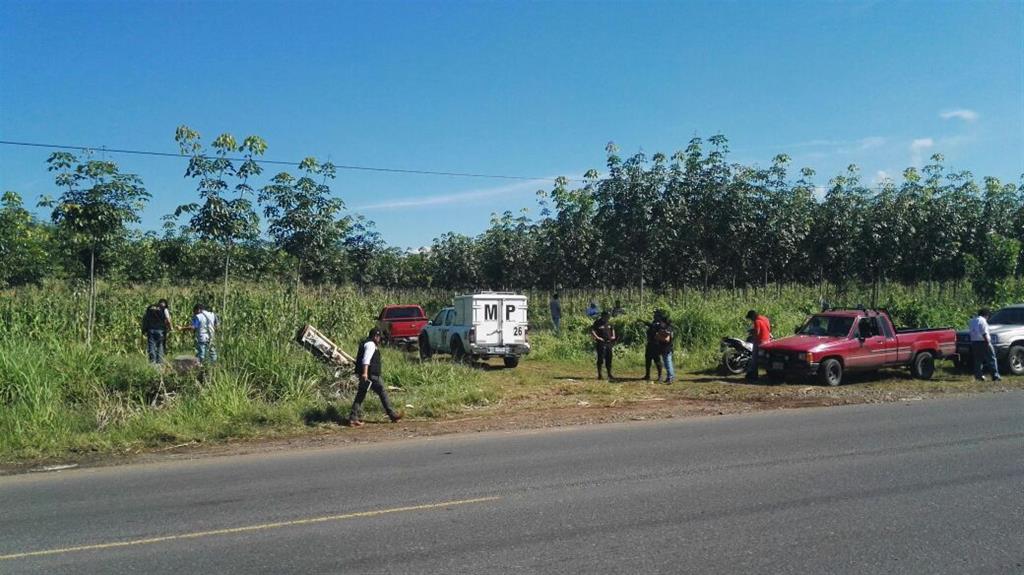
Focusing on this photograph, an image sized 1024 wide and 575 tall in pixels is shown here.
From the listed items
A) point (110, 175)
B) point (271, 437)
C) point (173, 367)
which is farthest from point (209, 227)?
point (271, 437)

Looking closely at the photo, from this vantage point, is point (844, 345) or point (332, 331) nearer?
point (844, 345)

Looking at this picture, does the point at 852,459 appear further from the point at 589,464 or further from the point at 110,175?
the point at 110,175

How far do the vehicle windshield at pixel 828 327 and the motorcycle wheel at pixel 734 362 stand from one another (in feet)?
5.19

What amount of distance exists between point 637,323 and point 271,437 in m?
14.6

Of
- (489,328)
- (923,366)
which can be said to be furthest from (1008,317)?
(489,328)

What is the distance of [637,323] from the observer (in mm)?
24094

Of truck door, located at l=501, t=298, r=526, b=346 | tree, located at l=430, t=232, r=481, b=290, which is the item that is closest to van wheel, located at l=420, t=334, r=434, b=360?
truck door, located at l=501, t=298, r=526, b=346

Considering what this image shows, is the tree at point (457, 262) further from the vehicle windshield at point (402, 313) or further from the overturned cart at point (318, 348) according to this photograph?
the overturned cart at point (318, 348)

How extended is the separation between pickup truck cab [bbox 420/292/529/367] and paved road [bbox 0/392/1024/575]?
31.8 feet

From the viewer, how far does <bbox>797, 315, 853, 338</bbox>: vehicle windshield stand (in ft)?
57.8

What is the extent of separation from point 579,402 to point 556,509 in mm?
8254

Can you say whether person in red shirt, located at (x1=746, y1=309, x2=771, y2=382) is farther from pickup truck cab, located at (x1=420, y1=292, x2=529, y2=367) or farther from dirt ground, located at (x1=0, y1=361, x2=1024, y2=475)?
pickup truck cab, located at (x1=420, y1=292, x2=529, y2=367)

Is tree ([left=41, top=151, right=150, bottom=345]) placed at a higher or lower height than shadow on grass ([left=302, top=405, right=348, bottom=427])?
higher

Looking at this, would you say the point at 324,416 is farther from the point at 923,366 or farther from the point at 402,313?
the point at 923,366
